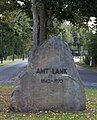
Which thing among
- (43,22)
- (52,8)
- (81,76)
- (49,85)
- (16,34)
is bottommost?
(81,76)

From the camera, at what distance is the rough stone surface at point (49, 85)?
10.5m

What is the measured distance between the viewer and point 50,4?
19453 millimetres

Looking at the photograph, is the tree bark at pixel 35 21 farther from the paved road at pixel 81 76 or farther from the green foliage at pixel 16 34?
the green foliage at pixel 16 34

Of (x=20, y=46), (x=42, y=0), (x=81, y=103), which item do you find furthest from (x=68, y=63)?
(x=20, y=46)

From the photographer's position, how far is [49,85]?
1052cm

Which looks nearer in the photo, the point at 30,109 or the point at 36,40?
the point at 30,109

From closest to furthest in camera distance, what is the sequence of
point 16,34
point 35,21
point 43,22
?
1. point 35,21
2. point 43,22
3. point 16,34

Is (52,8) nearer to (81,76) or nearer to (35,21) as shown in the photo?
(35,21)

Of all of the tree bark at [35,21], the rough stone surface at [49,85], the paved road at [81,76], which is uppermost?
the tree bark at [35,21]

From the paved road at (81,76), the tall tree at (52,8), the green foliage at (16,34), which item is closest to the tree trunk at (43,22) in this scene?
the tall tree at (52,8)

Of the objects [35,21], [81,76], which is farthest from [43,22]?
[81,76]

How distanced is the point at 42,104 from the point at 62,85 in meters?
0.84

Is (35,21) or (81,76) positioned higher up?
(35,21)

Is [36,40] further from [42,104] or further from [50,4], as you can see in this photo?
[42,104]
